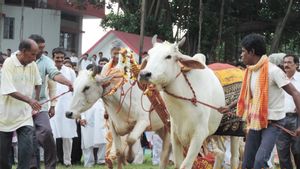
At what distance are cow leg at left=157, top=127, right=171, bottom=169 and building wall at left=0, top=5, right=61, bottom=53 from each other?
24.2 metres

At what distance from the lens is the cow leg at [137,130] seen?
909 cm

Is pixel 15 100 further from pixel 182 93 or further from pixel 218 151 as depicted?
pixel 218 151

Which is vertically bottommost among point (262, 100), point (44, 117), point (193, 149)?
point (193, 149)

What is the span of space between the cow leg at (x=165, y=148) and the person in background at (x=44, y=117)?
4.98 feet

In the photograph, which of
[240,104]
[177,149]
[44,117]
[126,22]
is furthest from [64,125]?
[126,22]

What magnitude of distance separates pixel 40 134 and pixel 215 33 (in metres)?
20.4

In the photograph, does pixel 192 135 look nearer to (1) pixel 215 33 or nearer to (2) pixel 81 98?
(2) pixel 81 98

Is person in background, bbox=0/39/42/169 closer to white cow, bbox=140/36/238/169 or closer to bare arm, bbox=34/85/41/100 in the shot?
bare arm, bbox=34/85/41/100

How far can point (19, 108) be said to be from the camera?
796 centimetres

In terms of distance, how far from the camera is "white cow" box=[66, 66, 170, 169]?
30.3 feet

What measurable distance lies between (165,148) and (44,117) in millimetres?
1830

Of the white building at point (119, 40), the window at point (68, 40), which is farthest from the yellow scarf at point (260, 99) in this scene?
the window at point (68, 40)

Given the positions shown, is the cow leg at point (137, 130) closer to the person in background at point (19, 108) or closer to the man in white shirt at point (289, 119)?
the person in background at point (19, 108)

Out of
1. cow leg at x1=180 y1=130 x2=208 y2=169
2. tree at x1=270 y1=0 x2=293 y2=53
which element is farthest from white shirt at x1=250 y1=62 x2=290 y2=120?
tree at x1=270 y1=0 x2=293 y2=53
